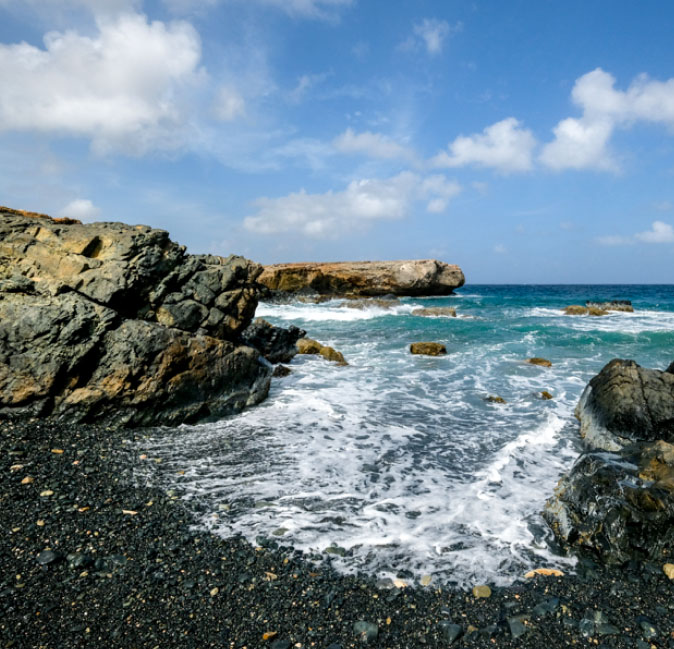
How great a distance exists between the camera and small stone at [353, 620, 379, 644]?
3299 millimetres

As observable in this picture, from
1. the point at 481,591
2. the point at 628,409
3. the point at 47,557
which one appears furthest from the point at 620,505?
the point at 47,557

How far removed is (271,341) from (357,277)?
3880 cm

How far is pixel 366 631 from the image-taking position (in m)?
3.35

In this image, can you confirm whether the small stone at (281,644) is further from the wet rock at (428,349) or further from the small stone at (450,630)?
the wet rock at (428,349)

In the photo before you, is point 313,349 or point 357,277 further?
point 357,277

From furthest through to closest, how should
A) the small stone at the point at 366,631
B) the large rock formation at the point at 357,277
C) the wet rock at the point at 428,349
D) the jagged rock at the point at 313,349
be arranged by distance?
the large rock formation at the point at 357,277 → the wet rock at the point at 428,349 → the jagged rock at the point at 313,349 → the small stone at the point at 366,631

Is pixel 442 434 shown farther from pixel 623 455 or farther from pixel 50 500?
pixel 50 500

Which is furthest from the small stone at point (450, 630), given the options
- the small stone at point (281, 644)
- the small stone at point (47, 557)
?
the small stone at point (47, 557)

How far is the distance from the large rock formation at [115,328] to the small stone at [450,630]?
20.2 feet

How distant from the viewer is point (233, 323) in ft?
31.4

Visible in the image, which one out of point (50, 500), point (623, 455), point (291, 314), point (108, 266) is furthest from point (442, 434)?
point (291, 314)

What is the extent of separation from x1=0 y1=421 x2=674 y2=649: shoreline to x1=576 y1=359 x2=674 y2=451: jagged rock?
3.64 metres

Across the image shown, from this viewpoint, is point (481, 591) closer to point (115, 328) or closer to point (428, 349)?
point (115, 328)

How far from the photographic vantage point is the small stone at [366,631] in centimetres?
330
